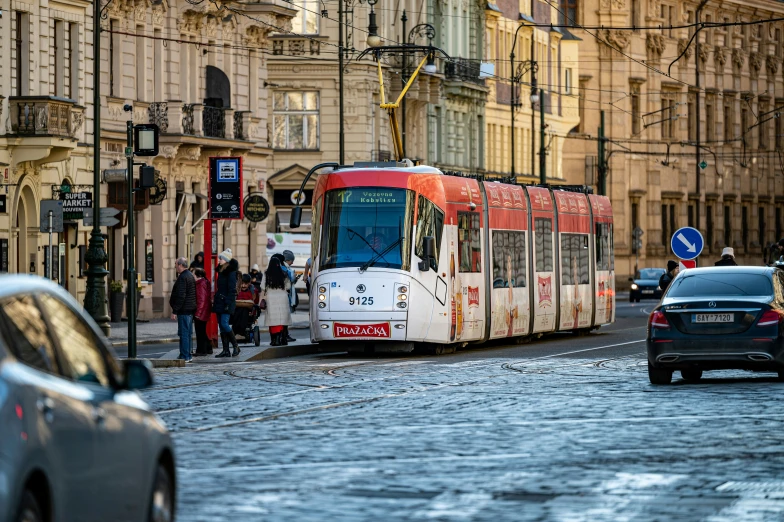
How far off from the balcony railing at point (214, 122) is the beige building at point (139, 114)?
3cm

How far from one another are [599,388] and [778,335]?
2121mm

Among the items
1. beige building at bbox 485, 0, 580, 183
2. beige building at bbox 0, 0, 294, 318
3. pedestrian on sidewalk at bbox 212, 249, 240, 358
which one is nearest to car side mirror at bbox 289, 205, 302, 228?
pedestrian on sidewalk at bbox 212, 249, 240, 358

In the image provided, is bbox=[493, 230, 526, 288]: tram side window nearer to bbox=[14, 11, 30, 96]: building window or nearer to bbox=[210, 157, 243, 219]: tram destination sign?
bbox=[210, 157, 243, 219]: tram destination sign

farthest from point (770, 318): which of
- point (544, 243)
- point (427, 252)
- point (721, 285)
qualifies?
point (544, 243)

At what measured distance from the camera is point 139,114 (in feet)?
177

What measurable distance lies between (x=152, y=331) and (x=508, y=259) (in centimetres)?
1168

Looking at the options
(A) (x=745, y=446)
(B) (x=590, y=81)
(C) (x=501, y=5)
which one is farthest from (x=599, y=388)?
(B) (x=590, y=81)

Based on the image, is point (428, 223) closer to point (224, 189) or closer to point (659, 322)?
point (224, 189)

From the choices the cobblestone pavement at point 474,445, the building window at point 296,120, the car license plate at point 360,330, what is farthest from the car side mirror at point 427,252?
the building window at point 296,120

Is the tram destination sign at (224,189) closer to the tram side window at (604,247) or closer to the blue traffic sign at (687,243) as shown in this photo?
the blue traffic sign at (687,243)

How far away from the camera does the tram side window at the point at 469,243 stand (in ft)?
113

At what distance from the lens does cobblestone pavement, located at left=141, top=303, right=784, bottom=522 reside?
39.9 feet

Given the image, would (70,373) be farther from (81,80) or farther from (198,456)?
(81,80)

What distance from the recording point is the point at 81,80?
50.3 m
